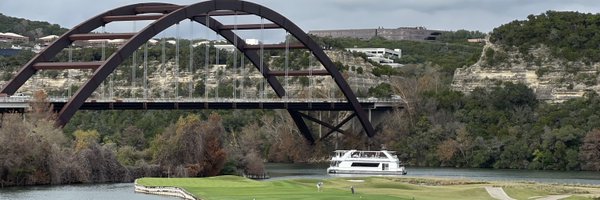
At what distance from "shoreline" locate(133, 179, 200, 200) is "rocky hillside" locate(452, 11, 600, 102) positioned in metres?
71.6

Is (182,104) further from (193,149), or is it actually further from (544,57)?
(544,57)

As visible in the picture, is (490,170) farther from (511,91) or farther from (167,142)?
(167,142)

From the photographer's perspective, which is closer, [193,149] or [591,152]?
[193,149]

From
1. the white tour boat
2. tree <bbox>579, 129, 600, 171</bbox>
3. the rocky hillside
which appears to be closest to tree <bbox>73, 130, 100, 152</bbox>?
the white tour boat

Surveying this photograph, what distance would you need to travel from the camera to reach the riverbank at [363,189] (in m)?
65.6

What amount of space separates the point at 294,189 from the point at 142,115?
78114 millimetres

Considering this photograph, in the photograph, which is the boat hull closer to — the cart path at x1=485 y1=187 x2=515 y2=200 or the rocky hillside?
the cart path at x1=485 y1=187 x2=515 y2=200

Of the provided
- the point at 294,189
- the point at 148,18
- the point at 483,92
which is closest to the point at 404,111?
the point at 483,92

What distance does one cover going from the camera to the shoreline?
69.5 metres

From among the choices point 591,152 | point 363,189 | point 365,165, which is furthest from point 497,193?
point 591,152

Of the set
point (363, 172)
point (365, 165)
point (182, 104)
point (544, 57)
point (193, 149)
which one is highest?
point (544, 57)

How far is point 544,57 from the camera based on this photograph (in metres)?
141

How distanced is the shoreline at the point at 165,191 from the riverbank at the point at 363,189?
1.41 feet

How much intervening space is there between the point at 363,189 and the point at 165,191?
10661 millimetres
